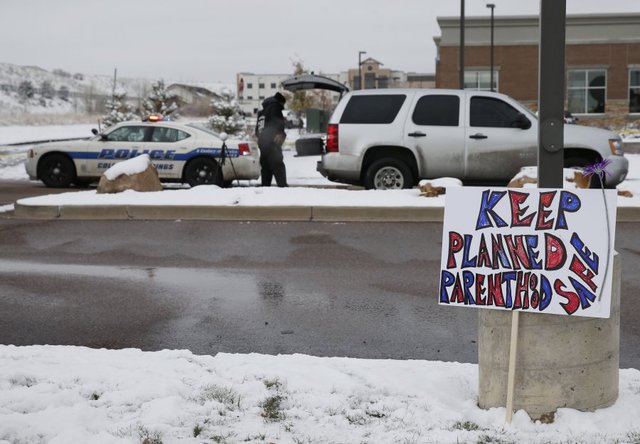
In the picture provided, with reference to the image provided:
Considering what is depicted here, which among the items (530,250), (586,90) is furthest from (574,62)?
(530,250)

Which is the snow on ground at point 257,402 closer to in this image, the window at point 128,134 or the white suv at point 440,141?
the white suv at point 440,141

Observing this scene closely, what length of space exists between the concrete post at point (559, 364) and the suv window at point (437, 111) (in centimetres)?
1012

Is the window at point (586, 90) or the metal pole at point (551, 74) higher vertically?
the window at point (586, 90)

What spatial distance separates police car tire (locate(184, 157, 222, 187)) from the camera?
1717 centimetres

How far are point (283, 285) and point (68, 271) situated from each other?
2.36 m

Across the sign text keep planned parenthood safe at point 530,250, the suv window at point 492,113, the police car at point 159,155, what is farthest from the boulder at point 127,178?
the sign text keep planned parenthood safe at point 530,250

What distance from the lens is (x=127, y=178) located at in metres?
14.0

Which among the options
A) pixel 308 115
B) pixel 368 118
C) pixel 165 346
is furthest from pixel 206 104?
pixel 165 346

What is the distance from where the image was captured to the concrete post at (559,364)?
4.26 meters

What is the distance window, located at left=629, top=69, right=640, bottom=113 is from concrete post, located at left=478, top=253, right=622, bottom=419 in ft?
137

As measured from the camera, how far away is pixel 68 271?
8.75m

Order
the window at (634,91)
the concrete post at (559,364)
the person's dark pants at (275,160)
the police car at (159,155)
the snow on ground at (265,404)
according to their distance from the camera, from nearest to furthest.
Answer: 1. the snow on ground at (265,404)
2. the concrete post at (559,364)
3. the person's dark pants at (275,160)
4. the police car at (159,155)
5. the window at (634,91)

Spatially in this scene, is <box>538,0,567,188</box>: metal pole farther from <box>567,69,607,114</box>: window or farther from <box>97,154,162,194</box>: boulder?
<box>567,69,607,114</box>: window

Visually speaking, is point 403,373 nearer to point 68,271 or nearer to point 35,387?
point 35,387
